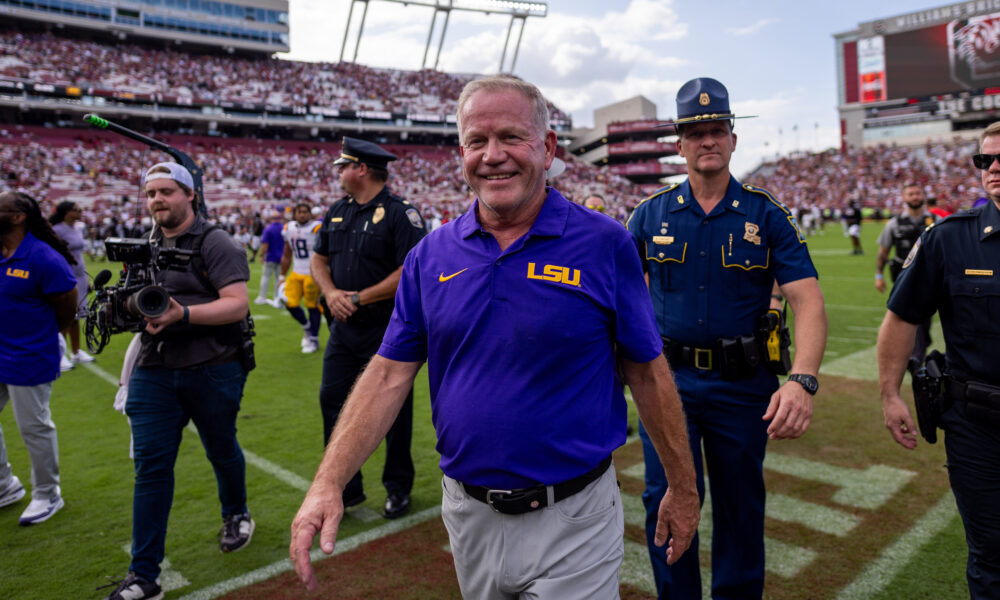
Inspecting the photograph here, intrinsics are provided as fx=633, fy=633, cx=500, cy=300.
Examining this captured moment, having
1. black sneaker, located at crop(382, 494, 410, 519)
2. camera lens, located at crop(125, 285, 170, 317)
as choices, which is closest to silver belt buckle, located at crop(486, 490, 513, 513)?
camera lens, located at crop(125, 285, 170, 317)

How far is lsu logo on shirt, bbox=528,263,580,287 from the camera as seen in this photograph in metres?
1.71

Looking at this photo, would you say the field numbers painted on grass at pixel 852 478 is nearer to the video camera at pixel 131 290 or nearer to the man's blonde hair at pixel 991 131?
the man's blonde hair at pixel 991 131

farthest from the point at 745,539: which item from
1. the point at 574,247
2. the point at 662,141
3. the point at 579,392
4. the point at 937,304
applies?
the point at 662,141

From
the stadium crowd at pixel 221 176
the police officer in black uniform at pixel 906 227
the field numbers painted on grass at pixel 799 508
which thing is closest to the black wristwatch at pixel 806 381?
the field numbers painted on grass at pixel 799 508

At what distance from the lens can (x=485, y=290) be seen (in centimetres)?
173

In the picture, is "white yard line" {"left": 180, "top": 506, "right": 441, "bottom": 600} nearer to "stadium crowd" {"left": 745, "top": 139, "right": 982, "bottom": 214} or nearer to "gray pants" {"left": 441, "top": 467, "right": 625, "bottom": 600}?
"gray pants" {"left": 441, "top": 467, "right": 625, "bottom": 600}

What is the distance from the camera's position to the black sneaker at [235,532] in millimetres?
3693

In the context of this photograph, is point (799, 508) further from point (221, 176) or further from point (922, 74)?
point (922, 74)

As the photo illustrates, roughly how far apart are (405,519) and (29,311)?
9.16ft

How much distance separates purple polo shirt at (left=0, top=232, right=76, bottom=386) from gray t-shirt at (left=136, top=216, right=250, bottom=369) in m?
1.27

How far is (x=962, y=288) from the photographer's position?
8.04 ft

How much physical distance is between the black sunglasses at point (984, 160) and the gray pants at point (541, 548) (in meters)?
2.02

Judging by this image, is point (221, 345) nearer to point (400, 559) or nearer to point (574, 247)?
point (400, 559)

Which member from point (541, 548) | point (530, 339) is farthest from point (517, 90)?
point (541, 548)
